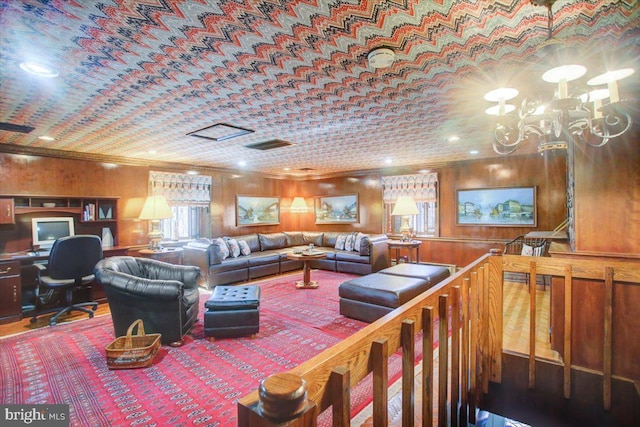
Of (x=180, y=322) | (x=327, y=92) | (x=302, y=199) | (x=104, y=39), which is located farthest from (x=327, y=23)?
(x=302, y=199)

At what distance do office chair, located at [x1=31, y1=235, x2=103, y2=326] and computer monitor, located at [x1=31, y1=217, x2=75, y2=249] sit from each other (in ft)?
2.03

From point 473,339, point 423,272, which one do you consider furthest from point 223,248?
point 473,339

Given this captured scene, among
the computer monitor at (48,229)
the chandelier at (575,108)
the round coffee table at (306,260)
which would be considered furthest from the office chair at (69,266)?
the chandelier at (575,108)

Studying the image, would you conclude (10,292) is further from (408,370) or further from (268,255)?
(408,370)

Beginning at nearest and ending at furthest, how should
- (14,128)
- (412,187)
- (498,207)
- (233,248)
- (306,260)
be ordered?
(14,128), (306,260), (498,207), (233,248), (412,187)

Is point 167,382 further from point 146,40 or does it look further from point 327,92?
point 327,92

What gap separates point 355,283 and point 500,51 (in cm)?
285

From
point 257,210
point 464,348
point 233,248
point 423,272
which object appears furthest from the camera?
point 257,210

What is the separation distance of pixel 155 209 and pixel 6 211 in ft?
5.85

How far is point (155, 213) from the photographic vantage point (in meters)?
5.18

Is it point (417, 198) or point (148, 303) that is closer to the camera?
point (148, 303)

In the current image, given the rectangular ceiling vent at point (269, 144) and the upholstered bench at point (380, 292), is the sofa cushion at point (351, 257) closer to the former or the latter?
the upholstered bench at point (380, 292)

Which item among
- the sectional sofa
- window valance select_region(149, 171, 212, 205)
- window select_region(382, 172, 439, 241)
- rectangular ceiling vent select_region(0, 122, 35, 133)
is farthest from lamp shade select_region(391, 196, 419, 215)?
rectangular ceiling vent select_region(0, 122, 35, 133)

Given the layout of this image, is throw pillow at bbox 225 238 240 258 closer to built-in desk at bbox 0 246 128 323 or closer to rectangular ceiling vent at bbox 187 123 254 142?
built-in desk at bbox 0 246 128 323
